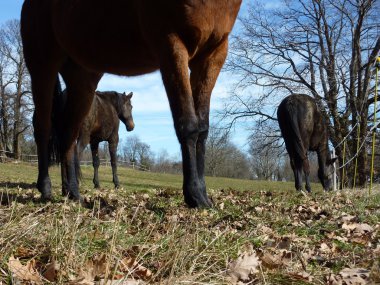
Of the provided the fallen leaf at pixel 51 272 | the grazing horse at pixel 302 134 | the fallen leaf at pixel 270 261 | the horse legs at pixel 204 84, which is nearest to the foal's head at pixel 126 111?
the grazing horse at pixel 302 134

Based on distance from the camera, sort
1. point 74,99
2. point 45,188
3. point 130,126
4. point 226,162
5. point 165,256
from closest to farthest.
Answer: point 165,256 < point 45,188 < point 74,99 < point 130,126 < point 226,162

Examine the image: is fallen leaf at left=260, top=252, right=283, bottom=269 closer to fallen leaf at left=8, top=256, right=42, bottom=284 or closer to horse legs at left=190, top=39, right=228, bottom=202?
fallen leaf at left=8, top=256, right=42, bottom=284

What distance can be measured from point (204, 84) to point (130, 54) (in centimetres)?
82

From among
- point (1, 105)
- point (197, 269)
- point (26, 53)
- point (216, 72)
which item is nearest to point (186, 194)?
point (216, 72)

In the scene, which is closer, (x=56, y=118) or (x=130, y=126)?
(x=56, y=118)

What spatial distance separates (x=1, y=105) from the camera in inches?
1572

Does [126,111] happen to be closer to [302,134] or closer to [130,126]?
[130,126]

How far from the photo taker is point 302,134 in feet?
37.6

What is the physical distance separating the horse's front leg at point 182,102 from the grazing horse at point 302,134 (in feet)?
25.2

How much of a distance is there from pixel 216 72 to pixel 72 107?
2.19m

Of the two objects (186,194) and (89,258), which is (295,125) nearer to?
(186,194)

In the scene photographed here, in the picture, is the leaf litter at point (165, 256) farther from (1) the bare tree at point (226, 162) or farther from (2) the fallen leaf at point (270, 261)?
(1) the bare tree at point (226, 162)

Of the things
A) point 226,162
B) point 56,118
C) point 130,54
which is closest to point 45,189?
point 56,118

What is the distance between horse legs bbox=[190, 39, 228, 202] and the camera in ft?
13.1
